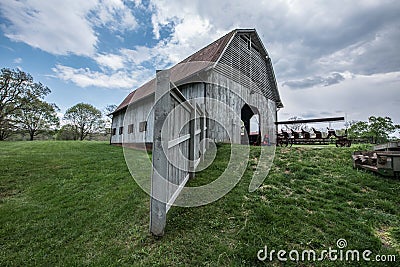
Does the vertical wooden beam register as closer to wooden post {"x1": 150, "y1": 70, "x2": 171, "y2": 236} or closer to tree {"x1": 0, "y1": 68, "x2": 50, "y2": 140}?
wooden post {"x1": 150, "y1": 70, "x2": 171, "y2": 236}

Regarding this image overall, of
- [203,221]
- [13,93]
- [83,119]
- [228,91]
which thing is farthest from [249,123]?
[83,119]

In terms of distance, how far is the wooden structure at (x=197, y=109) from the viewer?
2.23 m

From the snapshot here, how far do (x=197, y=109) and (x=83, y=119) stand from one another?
33.6 metres

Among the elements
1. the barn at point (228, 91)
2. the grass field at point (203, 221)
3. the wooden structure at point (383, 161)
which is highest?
the barn at point (228, 91)

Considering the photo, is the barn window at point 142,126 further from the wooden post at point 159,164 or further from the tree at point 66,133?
the tree at point 66,133

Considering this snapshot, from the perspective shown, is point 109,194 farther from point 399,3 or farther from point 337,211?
point 399,3

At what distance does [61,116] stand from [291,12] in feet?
113

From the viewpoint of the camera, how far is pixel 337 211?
287 centimetres

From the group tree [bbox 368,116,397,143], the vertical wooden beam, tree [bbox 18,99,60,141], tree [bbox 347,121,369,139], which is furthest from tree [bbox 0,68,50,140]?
tree [bbox 368,116,397,143]

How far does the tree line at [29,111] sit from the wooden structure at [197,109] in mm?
14687

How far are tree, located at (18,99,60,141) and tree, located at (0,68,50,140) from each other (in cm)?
73

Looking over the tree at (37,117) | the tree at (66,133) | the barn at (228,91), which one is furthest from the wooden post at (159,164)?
the tree at (66,133)

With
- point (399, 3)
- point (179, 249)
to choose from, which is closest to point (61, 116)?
point (179, 249)

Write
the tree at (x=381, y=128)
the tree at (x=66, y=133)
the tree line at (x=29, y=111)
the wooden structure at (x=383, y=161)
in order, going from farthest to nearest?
1. the tree at (x=66, y=133)
2. the tree line at (x=29, y=111)
3. the tree at (x=381, y=128)
4. the wooden structure at (x=383, y=161)
